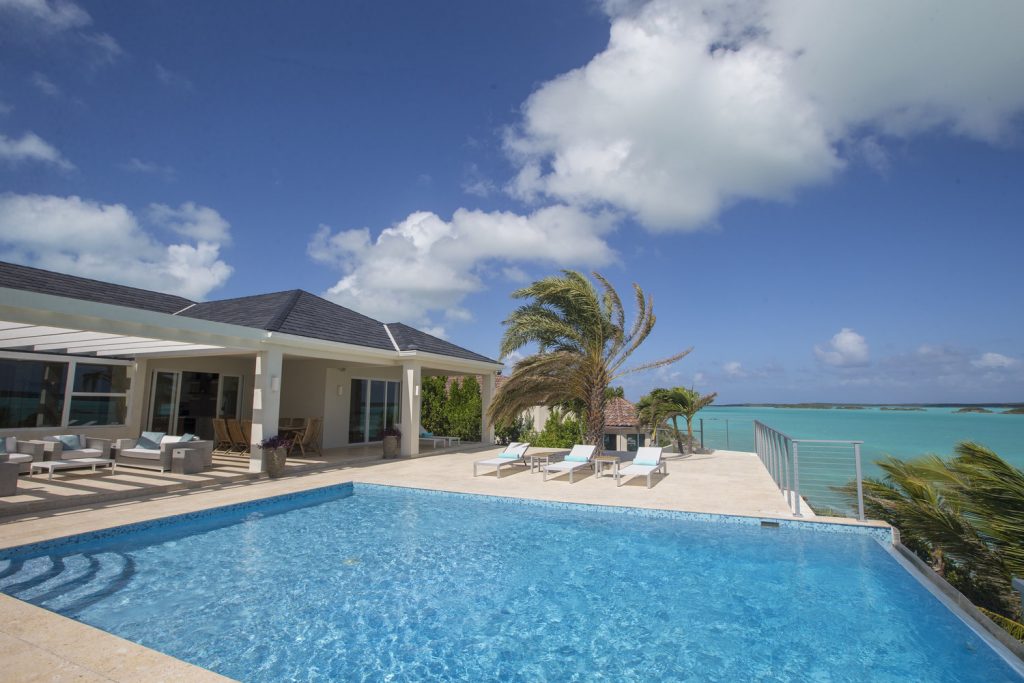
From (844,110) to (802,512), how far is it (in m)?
9.87

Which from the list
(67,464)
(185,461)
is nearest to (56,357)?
(67,464)

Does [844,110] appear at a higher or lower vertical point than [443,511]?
higher

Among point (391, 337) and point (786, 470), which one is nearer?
point (786, 470)

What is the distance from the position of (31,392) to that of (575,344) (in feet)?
51.9

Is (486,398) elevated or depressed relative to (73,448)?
elevated

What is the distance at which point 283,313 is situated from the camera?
14.6 m

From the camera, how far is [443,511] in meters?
10.1

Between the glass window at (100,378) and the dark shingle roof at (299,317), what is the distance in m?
3.11

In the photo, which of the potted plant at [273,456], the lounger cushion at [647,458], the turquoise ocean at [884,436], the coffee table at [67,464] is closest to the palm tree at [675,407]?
the turquoise ocean at [884,436]

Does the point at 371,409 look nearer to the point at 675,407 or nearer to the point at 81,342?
the point at 81,342

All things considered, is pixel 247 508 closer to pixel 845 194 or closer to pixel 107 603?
pixel 107 603

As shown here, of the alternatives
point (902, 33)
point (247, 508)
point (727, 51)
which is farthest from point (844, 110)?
point (247, 508)

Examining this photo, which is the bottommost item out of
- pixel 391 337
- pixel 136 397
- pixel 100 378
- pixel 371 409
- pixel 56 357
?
pixel 371 409

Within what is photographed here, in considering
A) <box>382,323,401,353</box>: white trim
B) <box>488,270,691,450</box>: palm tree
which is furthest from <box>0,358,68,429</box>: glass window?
<box>488,270,691,450</box>: palm tree
